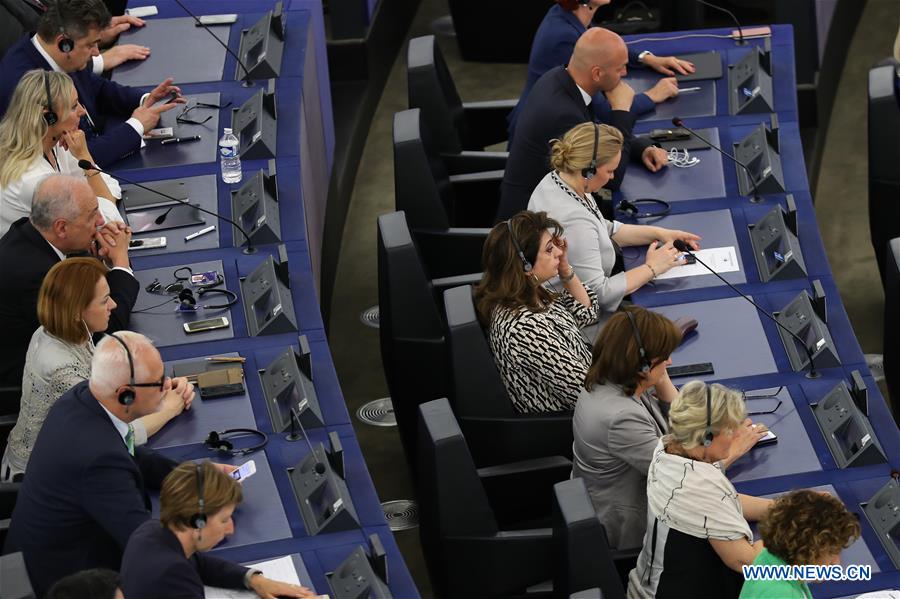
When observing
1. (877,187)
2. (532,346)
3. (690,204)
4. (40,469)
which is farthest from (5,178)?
(877,187)

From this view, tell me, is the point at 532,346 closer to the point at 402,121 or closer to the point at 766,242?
the point at 766,242

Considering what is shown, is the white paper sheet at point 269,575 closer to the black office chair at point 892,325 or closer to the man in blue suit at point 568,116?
the man in blue suit at point 568,116

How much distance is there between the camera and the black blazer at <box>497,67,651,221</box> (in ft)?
16.1

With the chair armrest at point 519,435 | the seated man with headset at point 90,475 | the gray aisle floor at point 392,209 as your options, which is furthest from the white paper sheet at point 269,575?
the gray aisle floor at point 392,209

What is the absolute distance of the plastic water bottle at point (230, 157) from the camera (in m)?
4.77

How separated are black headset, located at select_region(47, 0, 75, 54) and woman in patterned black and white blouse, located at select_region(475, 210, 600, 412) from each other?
1781mm

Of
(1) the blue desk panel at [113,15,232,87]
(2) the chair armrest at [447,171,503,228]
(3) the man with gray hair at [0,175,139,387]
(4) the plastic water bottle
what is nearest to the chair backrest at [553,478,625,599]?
(3) the man with gray hair at [0,175,139,387]

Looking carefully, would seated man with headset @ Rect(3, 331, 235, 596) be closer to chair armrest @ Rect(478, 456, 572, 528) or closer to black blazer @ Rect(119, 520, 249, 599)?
black blazer @ Rect(119, 520, 249, 599)

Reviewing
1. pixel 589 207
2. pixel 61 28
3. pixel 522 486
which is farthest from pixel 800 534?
pixel 61 28

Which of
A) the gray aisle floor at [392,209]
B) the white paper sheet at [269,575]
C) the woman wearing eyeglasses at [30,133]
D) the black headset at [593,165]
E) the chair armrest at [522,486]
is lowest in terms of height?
A: the gray aisle floor at [392,209]

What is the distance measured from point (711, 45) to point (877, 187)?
2.83 feet

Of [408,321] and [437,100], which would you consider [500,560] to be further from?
[437,100]

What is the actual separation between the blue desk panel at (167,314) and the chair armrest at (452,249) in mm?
986

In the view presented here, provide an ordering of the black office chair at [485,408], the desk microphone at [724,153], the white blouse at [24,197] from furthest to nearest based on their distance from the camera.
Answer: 1. the desk microphone at [724,153]
2. the white blouse at [24,197]
3. the black office chair at [485,408]
